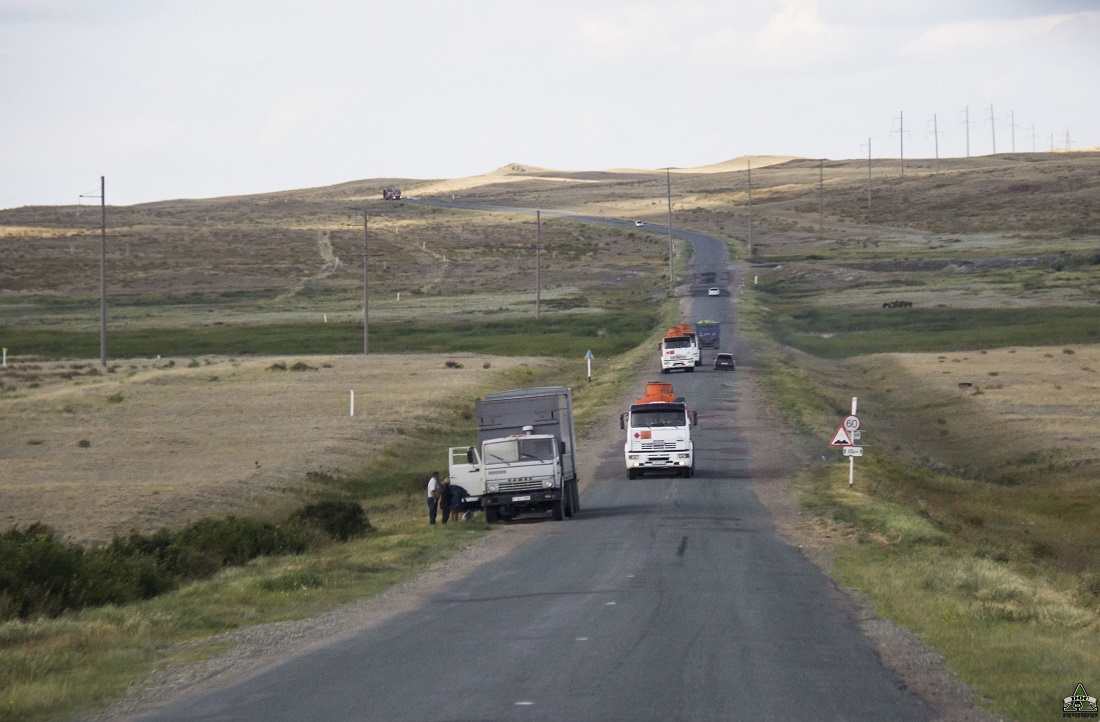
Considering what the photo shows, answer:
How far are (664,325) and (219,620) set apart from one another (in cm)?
8365

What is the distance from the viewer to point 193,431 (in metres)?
52.7

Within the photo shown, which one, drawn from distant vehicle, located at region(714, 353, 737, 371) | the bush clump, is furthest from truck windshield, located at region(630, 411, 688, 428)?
distant vehicle, located at region(714, 353, 737, 371)

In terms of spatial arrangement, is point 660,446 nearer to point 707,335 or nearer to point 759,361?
point 759,361

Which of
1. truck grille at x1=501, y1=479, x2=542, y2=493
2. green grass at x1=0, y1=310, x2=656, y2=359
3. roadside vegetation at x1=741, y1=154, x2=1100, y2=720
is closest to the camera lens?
roadside vegetation at x1=741, y1=154, x2=1100, y2=720

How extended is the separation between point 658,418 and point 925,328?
63.7 m

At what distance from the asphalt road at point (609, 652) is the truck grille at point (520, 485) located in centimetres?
433

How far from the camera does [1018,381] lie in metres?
68.5

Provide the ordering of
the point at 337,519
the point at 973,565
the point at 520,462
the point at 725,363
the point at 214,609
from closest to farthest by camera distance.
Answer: the point at 214,609, the point at 973,565, the point at 337,519, the point at 520,462, the point at 725,363

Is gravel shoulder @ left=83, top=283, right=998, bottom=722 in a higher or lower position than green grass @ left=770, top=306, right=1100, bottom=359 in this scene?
lower

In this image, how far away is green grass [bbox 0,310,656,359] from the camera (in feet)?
301

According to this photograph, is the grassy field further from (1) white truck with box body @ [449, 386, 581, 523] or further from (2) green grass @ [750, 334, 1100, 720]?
(1) white truck with box body @ [449, 386, 581, 523]

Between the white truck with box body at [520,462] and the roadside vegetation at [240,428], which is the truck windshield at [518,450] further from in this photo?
the roadside vegetation at [240,428]

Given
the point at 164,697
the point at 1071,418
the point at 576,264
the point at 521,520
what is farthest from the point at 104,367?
the point at 576,264

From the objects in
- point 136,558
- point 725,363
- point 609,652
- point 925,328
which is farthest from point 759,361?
point 609,652
